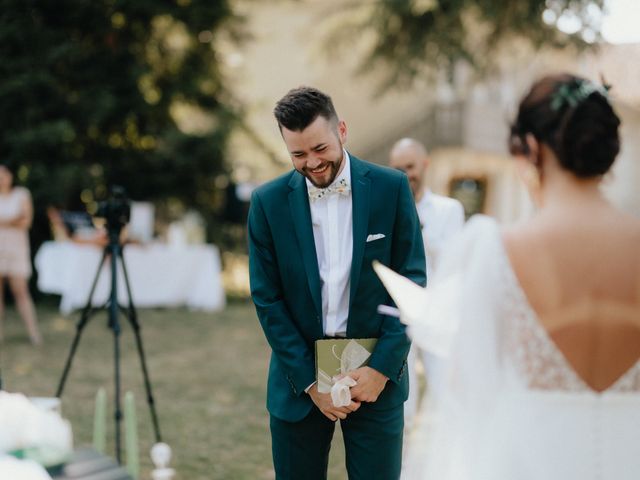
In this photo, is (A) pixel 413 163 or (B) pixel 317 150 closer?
(B) pixel 317 150

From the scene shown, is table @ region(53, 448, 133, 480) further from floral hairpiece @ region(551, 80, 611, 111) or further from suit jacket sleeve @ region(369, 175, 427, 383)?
floral hairpiece @ region(551, 80, 611, 111)

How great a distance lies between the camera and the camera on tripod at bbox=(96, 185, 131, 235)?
4914 mm

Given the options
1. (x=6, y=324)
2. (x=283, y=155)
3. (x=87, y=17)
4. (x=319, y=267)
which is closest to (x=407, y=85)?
(x=283, y=155)

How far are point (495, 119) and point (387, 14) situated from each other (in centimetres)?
1124

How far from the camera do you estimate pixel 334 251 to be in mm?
2750

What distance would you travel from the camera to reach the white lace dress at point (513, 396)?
1855 mm

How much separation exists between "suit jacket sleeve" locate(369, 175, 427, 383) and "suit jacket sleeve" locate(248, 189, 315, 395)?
256 millimetres

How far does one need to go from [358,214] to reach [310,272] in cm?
28

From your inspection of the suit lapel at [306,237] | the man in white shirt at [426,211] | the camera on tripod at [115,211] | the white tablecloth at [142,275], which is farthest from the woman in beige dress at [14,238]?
the suit lapel at [306,237]

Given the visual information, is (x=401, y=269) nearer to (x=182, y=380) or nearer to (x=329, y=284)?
(x=329, y=284)

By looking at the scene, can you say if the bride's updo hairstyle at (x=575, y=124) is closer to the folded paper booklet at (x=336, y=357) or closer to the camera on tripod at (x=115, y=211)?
the folded paper booklet at (x=336, y=357)

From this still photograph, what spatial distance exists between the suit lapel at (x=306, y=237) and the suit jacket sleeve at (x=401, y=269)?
26cm

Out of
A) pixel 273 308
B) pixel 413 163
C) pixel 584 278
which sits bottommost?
pixel 273 308

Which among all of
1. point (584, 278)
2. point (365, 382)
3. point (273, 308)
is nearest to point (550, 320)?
point (584, 278)
